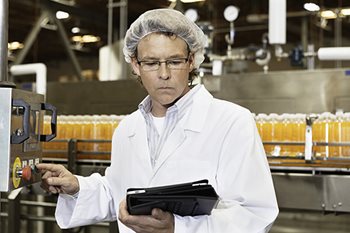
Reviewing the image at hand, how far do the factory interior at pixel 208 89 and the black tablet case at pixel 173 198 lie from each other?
32cm

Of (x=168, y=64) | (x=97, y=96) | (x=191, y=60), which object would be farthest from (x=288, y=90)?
(x=168, y=64)

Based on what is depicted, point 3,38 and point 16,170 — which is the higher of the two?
point 3,38

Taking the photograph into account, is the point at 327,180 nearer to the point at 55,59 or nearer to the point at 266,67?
the point at 266,67

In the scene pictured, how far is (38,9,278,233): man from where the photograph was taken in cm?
139

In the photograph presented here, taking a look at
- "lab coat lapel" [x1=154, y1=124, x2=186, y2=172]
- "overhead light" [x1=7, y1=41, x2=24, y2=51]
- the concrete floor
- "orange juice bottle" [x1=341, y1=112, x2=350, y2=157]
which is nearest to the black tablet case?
"lab coat lapel" [x1=154, y1=124, x2=186, y2=172]

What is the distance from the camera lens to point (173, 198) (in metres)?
1.23

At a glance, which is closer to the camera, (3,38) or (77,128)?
(3,38)

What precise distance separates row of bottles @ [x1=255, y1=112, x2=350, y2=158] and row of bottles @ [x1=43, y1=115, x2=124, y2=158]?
2.66 ft

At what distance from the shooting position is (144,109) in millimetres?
1643

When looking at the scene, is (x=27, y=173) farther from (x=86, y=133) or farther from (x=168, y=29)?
(x=86, y=133)

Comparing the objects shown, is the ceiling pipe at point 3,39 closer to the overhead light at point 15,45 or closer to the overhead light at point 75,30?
the overhead light at point 75,30

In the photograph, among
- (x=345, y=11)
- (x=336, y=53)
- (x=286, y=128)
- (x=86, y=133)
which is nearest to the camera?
(x=286, y=128)

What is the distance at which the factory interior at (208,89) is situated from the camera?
1546mm

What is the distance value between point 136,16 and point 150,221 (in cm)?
451
